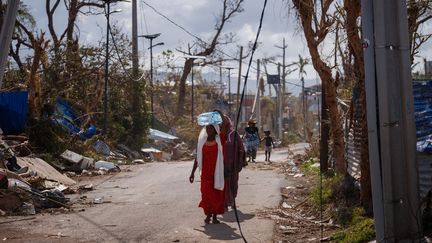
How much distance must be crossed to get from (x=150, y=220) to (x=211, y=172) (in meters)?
1.18

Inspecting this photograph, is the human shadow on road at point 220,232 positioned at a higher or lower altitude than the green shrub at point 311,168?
Result: lower

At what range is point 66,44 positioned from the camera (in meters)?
23.9

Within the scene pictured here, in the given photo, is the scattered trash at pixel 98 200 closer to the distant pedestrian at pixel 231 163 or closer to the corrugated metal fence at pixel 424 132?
the distant pedestrian at pixel 231 163

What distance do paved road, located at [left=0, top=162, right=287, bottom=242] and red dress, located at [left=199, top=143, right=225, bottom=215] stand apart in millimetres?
256

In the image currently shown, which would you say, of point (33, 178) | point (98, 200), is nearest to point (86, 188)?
point (33, 178)

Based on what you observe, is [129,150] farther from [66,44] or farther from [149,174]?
[149,174]

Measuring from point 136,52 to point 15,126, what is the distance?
Answer: 11634mm

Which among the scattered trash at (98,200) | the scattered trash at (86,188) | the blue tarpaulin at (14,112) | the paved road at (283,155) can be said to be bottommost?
the paved road at (283,155)

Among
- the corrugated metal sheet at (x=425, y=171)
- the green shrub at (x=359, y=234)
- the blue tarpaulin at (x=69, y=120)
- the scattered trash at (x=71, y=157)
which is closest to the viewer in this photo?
the green shrub at (x=359, y=234)

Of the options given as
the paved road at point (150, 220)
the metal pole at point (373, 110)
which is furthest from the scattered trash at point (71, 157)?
the metal pole at point (373, 110)

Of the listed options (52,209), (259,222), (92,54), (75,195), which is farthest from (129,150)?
(259,222)

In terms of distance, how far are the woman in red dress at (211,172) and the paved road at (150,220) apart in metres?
0.26

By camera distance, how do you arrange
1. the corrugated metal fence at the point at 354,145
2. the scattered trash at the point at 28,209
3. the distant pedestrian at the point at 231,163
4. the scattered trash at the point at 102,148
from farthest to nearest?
1. the scattered trash at the point at 102,148
2. the corrugated metal fence at the point at 354,145
3. the scattered trash at the point at 28,209
4. the distant pedestrian at the point at 231,163

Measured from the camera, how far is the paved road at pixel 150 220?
7.87 meters
